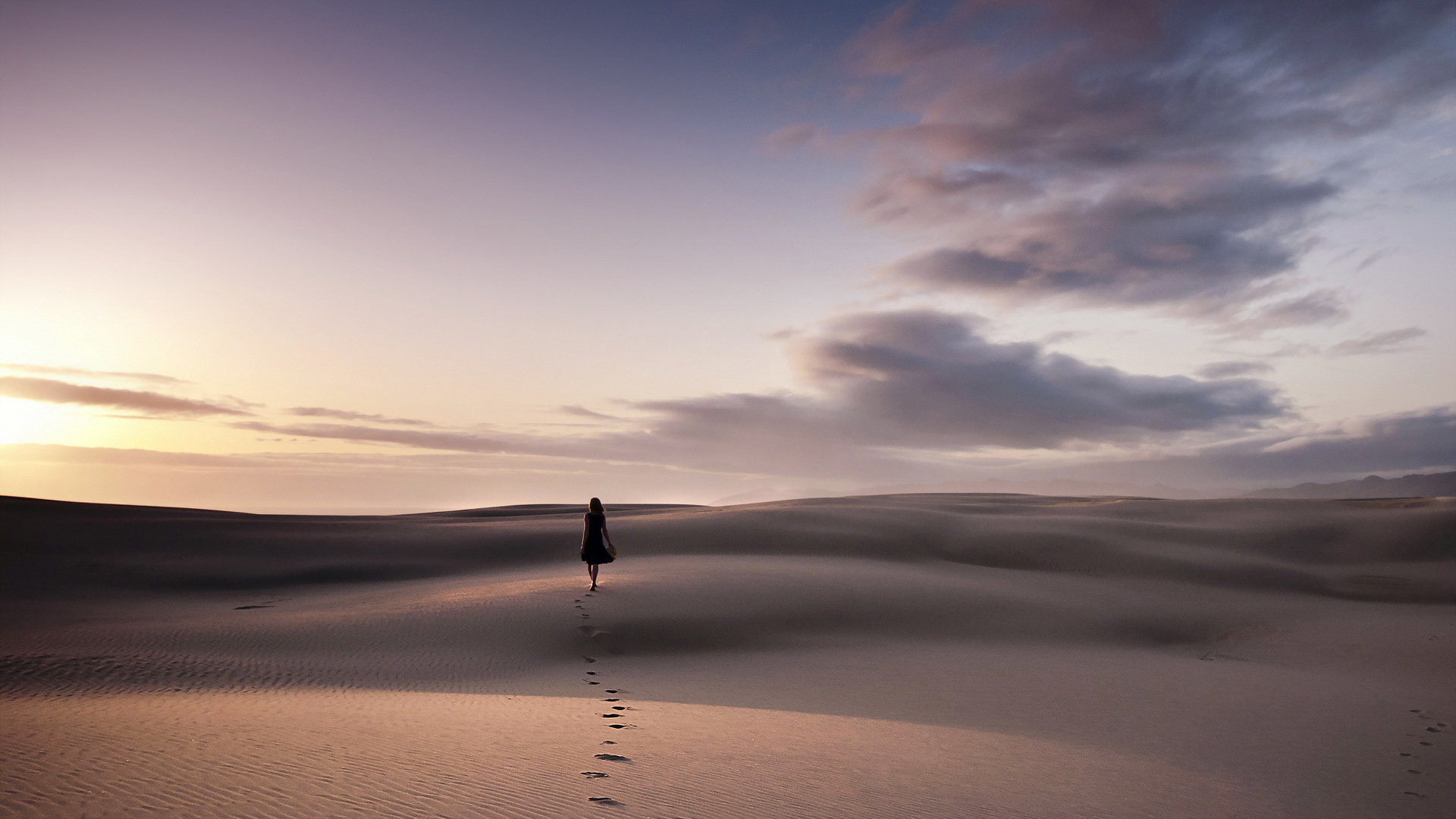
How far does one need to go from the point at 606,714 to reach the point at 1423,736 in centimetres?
1112

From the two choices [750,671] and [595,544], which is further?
[595,544]

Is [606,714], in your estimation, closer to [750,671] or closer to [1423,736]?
[750,671]

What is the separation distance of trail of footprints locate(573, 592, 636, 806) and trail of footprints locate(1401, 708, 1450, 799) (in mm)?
8613

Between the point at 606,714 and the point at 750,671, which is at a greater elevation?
the point at 606,714

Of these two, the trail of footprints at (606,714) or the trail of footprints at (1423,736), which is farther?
the trail of footprints at (1423,736)

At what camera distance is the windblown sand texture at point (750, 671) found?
6.35 m

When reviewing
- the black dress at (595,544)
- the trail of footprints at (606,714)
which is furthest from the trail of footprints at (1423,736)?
the black dress at (595,544)

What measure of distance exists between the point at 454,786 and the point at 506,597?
12.5 metres

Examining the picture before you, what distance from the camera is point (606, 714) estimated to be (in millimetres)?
9336

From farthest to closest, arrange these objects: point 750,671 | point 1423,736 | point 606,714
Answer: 1. point 750,671
2. point 1423,736
3. point 606,714

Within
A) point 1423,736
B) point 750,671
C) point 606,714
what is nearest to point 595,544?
point 750,671

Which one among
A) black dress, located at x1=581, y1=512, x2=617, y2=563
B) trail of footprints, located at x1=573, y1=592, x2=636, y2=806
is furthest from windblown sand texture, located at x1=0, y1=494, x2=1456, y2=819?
black dress, located at x1=581, y1=512, x2=617, y2=563

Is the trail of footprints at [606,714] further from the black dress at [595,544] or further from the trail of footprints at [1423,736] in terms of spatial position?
the trail of footprints at [1423,736]

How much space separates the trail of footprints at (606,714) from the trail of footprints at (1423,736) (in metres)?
8.61
